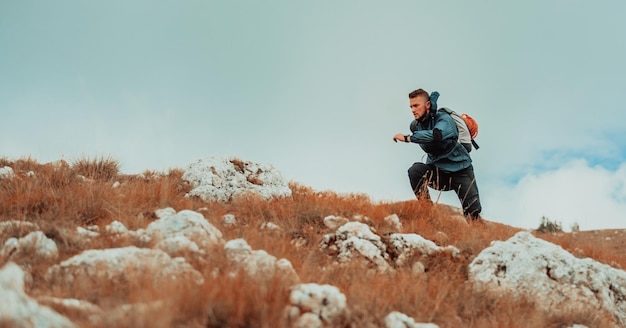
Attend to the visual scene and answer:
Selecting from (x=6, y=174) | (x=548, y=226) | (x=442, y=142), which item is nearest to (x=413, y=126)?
(x=442, y=142)

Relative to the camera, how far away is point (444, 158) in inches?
348

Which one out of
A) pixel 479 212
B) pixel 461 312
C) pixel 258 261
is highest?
pixel 479 212

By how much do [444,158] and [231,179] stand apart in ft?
12.0

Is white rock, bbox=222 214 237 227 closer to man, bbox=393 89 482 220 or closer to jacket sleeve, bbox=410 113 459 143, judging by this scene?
jacket sleeve, bbox=410 113 459 143

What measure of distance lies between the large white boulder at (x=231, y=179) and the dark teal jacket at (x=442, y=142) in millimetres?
2502

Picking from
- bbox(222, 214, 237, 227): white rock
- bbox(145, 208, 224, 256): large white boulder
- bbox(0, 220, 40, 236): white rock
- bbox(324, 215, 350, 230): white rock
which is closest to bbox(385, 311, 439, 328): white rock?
bbox(145, 208, 224, 256): large white boulder

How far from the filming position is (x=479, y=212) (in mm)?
8922

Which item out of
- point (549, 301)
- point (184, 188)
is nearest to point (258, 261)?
point (549, 301)

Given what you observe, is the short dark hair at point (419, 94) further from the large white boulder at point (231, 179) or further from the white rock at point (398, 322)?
the white rock at point (398, 322)

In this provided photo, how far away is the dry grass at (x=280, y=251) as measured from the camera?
122 inches

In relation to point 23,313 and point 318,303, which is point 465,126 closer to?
point 318,303

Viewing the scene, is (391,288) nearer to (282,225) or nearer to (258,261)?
(258,261)

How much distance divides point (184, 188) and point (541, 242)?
5.50m

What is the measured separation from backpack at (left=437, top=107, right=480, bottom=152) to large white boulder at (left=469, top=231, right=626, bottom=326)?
10.5 feet
